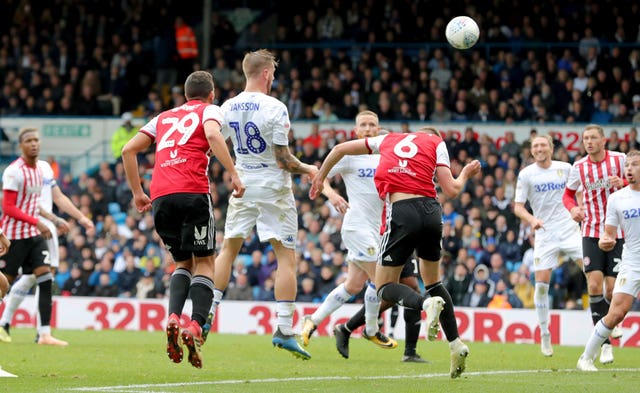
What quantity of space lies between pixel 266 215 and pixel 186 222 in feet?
4.64

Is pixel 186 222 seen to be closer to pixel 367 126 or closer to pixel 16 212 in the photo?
Result: pixel 367 126

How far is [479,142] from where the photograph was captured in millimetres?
23250

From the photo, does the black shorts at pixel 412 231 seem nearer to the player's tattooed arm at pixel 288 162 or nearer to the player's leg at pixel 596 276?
the player's tattooed arm at pixel 288 162

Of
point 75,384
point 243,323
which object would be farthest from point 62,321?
point 75,384

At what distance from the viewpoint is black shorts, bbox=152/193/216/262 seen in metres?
9.81

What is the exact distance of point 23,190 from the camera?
46.5ft

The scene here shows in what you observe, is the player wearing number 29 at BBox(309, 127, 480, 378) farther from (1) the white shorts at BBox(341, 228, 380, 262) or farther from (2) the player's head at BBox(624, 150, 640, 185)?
(1) the white shorts at BBox(341, 228, 380, 262)

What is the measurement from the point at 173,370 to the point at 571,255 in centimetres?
605

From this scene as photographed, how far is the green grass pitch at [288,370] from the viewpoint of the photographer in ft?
30.1

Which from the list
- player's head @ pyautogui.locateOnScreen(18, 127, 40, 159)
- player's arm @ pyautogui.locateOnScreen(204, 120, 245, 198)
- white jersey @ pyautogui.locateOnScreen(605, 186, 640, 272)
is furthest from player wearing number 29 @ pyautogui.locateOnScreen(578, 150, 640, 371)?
player's head @ pyautogui.locateOnScreen(18, 127, 40, 159)

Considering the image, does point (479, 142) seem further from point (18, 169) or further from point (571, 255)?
point (18, 169)

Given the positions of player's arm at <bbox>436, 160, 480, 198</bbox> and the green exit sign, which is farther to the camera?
the green exit sign

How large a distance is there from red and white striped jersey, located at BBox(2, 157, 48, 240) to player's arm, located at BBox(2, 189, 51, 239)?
64 millimetres

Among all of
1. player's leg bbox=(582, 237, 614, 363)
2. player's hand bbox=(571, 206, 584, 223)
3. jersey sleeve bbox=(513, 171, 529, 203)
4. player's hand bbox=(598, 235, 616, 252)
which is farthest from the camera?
jersey sleeve bbox=(513, 171, 529, 203)
